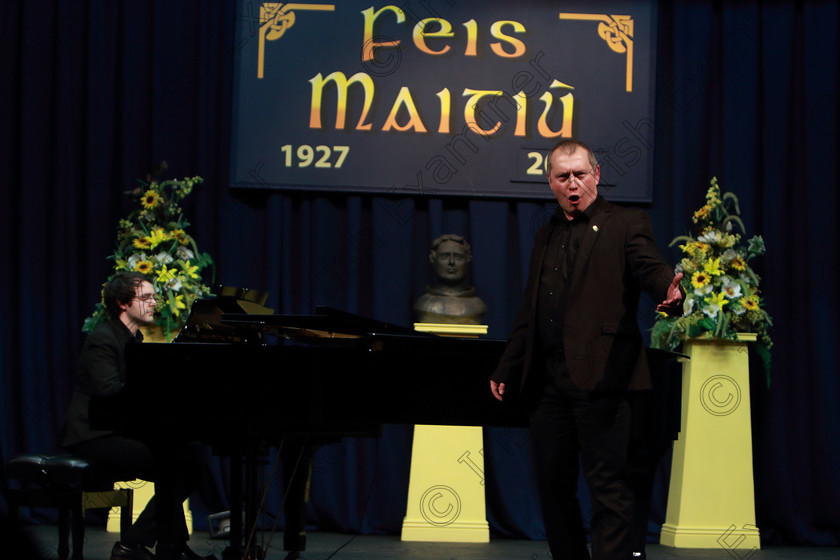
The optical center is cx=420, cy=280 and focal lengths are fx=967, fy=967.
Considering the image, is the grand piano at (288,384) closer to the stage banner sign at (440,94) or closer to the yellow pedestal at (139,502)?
the yellow pedestal at (139,502)

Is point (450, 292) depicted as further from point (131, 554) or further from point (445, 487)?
point (131, 554)

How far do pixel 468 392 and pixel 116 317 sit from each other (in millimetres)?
1543

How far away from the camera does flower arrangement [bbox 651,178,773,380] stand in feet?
15.3

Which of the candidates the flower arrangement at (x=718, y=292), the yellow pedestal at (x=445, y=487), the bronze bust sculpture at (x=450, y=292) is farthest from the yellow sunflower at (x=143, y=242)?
the flower arrangement at (x=718, y=292)

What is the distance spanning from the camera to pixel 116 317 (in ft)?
12.6

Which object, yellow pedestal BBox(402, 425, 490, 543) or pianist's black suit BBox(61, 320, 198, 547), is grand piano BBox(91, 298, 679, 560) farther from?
yellow pedestal BBox(402, 425, 490, 543)

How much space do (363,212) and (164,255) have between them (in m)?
1.17

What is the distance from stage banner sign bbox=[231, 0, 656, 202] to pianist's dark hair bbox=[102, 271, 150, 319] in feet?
4.85

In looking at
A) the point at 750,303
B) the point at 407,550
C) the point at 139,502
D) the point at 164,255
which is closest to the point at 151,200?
the point at 164,255

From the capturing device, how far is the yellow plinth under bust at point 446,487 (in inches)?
184

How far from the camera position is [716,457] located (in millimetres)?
4691

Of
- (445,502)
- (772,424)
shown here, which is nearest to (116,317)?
(445,502)

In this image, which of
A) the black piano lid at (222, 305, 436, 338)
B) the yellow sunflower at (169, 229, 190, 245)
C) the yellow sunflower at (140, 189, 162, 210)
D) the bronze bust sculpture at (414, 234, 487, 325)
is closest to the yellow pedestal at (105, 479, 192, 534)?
the yellow sunflower at (169, 229, 190, 245)

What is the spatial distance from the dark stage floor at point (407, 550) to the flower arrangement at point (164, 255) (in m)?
0.99
